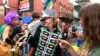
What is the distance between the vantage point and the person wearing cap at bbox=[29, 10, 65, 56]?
5.48 m

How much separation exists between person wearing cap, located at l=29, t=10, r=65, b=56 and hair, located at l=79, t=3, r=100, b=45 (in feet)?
8.35

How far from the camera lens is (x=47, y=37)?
549 cm

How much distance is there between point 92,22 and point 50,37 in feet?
8.82

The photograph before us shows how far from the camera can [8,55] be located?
674cm

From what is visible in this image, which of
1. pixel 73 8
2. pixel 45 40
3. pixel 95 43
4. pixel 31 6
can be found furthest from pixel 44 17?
pixel 31 6

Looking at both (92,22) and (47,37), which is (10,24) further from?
(92,22)

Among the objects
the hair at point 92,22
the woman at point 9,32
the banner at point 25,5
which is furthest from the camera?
the banner at point 25,5

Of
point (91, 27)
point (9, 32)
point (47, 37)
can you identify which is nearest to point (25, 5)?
point (9, 32)

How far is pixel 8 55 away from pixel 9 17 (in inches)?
30.1

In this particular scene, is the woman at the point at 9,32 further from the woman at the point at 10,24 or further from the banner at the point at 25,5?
the banner at the point at 25,5

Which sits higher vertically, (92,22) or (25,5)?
(92,22)

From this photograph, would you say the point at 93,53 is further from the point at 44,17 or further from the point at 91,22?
the point at 44,17

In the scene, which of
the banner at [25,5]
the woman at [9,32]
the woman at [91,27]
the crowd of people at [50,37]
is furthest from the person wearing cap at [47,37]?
the banner at [25,5]

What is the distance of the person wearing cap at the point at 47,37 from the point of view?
5477 mm
